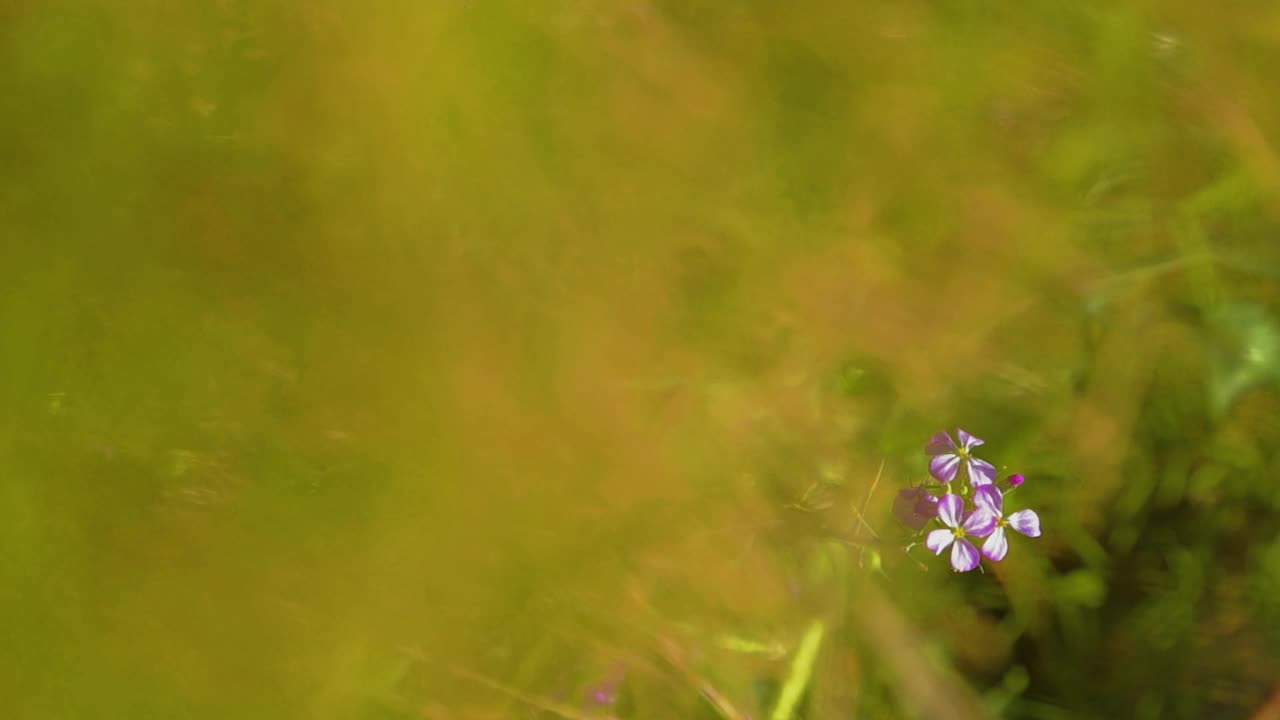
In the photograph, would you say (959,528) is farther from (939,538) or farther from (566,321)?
(566,321)

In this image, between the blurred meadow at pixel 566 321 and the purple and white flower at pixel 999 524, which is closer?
the purple and white flower at pixel 999 524

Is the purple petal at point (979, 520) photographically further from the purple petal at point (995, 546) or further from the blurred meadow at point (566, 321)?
the blurred meadow at point (566, 321)

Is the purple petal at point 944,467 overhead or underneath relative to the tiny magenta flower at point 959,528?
overhead

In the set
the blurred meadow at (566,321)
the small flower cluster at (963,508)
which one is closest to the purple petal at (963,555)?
the small flower cluster at (963,508)

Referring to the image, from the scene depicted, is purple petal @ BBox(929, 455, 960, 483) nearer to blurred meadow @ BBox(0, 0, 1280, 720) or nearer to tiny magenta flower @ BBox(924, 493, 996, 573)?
tiny magenta flower @ BBox(924, 493, 996, 573)

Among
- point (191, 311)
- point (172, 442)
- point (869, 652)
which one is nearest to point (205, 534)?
point (172, 442)

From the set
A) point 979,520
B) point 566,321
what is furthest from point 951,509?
point 566,321

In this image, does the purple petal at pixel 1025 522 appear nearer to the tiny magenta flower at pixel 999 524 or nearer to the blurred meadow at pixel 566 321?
the tiny magenta flower at pixel 999 524

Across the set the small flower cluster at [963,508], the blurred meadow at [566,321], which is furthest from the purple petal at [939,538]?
the blurred meadow at [566,321]

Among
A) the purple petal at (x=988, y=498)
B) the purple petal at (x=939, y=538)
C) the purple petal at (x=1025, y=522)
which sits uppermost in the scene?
the purple petal at (x=1025, y=522)
